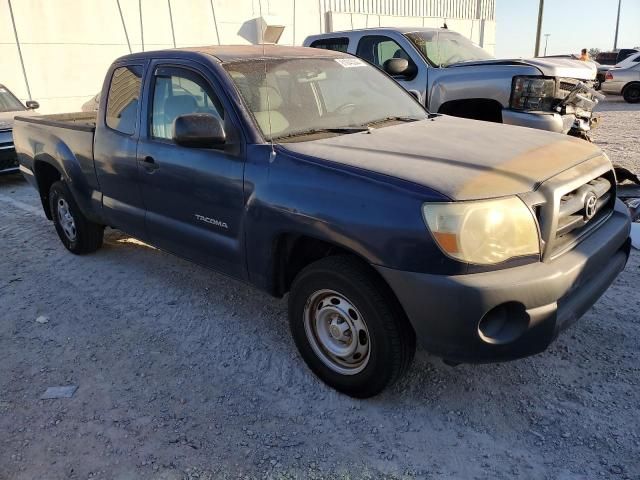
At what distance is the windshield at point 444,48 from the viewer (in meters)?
7.43

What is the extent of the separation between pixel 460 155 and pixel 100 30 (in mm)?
13892

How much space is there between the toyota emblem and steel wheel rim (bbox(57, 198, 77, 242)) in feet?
14.2

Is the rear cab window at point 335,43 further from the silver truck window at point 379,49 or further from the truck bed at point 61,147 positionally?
the truck bed at point 61,147

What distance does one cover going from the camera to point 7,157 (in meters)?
8.50

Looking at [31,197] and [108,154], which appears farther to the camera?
[31,197]

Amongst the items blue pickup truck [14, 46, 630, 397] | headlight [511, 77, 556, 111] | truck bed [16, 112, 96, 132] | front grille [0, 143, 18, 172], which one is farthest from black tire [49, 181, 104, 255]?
headlight [511, 77, 556, 111]

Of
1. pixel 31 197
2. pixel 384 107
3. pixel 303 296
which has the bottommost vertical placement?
pixel 31 197

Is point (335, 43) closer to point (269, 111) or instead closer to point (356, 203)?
point (269, 111)

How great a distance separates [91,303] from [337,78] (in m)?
2.54

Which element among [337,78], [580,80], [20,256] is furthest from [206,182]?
[580,80]

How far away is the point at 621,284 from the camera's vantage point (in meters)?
4.11

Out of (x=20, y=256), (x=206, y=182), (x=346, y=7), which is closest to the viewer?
(x=206, y=182)

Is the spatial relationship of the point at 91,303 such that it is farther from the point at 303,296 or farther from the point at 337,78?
the point at 337,78

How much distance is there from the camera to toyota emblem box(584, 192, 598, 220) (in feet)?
9.19
